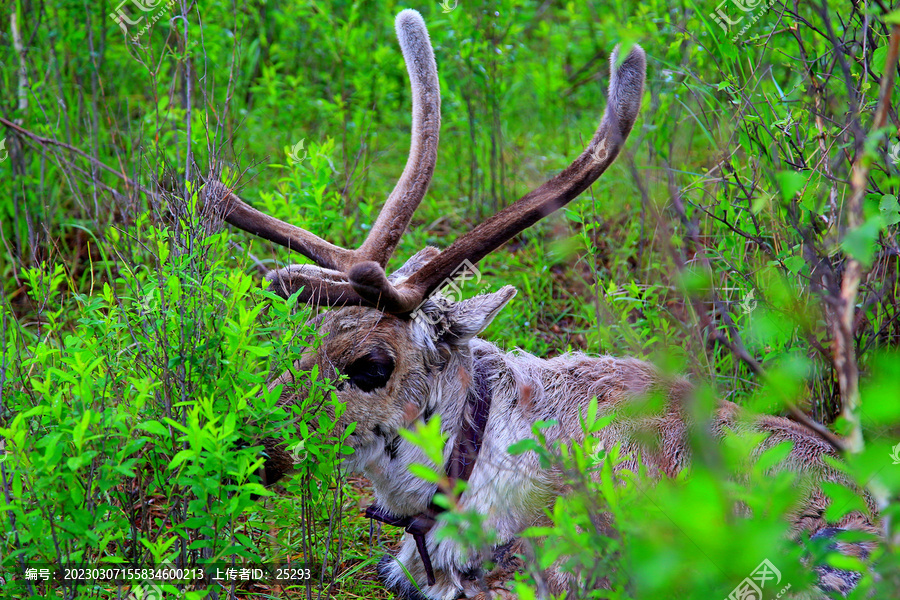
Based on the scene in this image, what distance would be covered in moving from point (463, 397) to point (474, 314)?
413mm

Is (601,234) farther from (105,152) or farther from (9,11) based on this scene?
(9,11)

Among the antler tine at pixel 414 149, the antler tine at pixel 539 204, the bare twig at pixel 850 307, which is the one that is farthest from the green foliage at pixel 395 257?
the antler tine at pixel 414 149

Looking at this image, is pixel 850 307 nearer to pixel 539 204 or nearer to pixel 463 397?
pixel 539 204

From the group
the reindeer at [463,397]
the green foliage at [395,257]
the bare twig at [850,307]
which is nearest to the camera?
the bare twig at [850,307]

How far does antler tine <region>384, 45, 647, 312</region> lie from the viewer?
3.24 m

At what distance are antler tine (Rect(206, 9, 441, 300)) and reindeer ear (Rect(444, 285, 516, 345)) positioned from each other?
0.34 meters

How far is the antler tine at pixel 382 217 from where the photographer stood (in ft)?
10.8

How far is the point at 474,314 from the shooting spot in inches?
132

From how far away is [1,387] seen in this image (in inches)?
110

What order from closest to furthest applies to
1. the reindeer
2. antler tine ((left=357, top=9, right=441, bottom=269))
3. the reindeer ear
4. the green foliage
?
1. the green foliage
2. the reindeer
3. the reindeer ear
4. antler tine ((left=357, top=9, right=441, bottom=269))

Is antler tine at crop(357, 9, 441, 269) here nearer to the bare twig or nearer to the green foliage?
the green foliage

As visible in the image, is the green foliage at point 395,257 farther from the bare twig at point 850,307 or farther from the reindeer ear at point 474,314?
the reindeer ear at point 474,314

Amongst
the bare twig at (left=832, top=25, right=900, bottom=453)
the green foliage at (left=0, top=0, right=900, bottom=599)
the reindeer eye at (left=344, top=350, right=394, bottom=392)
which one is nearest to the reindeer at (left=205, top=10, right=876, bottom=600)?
the reindeer eye at (left=344, top=350, right=394, bottom=392)

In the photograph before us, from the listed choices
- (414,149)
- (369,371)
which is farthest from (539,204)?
(369,371)
